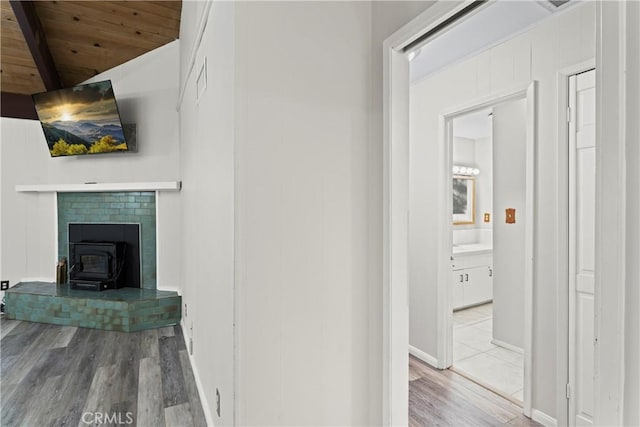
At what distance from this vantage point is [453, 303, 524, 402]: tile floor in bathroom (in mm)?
2533

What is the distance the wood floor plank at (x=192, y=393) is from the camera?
199 cm

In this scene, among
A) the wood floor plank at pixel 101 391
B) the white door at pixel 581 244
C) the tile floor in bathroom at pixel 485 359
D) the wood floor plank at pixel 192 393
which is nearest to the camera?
the white door at pixel 581 244

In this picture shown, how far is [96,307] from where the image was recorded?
11.2 feet

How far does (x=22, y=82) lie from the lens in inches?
142

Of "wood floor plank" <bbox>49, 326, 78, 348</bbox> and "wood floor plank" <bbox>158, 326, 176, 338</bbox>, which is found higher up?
"wood floor plank" <bbox>49, 326, 78, 348</bbox>

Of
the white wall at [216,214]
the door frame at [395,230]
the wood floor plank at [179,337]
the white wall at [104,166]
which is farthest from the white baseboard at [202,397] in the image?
the white wall at [104,166]

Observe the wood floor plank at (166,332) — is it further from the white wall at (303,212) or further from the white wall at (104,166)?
the white wall at (303,212)

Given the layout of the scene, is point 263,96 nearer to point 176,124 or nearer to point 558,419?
Answer: point 558,419

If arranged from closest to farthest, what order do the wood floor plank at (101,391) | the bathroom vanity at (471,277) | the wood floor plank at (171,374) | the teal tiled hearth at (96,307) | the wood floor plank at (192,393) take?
the wood floor plank at (192,393) < the wood floor plank at (101,391) < the wood floor plank at (171,374) < the teal tiled hearth at (96,307) < the bathroom vanity at (471,277)

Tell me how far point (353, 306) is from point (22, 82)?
4.31m

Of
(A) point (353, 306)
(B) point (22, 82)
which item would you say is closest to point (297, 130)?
(A) point (353, 306)

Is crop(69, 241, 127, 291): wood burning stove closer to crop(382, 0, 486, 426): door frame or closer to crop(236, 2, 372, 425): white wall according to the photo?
crop(236, 2, 372, 425): white wall

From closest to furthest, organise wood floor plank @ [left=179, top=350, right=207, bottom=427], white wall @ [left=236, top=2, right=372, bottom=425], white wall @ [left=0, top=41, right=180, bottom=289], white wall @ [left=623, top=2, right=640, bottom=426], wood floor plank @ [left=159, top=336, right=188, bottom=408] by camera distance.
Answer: white wall @ [left=623, top=2, right=640, bottom=426], white wall @ [left=236, top=2, right=372, bottom=425], wood floor plank @ [left=179, top=350, right=207, bottom=427], wood floor plank @ [left=159, top=336, right=188, bottom=408], white wall @ [left=0, top=41, right=180, bottom=289]

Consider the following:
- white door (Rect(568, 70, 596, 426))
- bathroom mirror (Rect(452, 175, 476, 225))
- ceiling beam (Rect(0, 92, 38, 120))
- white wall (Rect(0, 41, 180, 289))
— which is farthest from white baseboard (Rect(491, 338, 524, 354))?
ceiling beam (Rect(0, 92, 38, 120))
